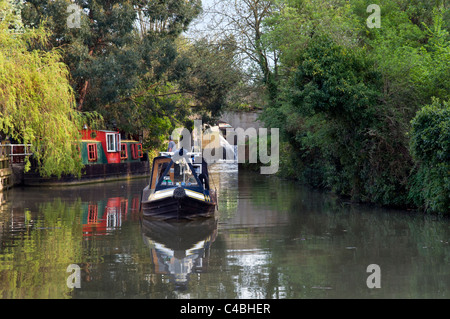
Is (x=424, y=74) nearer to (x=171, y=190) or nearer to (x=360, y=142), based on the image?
(x=360, y=142)

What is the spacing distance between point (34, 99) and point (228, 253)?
46.8 ft

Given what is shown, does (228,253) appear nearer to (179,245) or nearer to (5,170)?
(179,245)

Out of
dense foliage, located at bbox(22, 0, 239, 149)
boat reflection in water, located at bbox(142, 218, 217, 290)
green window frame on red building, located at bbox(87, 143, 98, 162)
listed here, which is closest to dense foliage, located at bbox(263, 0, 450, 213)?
boat reflection in water, located at bbox(142, 218, 217, 290)

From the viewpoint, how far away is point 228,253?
12219 mm

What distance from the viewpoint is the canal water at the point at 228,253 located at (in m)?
9.14

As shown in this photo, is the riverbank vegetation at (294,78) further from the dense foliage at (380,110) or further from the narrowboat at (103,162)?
the narrowboat at (103,162)

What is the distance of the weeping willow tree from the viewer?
2161 cm

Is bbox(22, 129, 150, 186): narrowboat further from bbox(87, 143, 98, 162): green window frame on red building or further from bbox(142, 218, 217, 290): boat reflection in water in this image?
bbox(142, 218, 217, 290): boat reflection in water

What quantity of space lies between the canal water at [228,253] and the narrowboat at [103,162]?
919 cm

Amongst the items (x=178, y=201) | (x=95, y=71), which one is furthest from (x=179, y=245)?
(x=95, y=71)

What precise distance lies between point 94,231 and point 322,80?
326 inches

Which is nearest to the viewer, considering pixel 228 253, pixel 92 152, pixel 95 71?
pixel 228 253

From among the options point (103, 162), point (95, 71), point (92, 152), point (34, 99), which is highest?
point (95, 71)

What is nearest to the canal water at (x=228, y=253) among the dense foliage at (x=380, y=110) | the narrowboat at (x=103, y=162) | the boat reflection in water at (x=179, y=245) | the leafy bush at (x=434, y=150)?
the boat reflection in water at (x=179, y=245)
